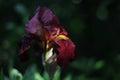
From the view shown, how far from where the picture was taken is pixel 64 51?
2.24 m

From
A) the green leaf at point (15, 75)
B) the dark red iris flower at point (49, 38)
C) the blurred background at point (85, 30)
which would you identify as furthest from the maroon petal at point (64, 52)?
the blurred background at point (85, 30)

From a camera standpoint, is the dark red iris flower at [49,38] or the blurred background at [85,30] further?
the blurred background at [85,30]

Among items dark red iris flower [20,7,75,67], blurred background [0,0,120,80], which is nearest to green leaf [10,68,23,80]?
dark red iris flower [20,7,75,67]

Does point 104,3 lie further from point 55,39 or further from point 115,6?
point 55,39

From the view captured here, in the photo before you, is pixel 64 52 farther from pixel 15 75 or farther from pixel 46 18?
pixel 15 75

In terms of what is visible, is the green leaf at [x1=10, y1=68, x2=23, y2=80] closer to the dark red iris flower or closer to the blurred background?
the dark red iris flower

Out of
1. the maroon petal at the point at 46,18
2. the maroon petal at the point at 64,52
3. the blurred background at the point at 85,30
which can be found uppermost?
the maroon petal at the point at 46,18

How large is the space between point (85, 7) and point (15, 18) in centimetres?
57

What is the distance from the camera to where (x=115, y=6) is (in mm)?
4098

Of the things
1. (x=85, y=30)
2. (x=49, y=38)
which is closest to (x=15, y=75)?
(x=49, y=38)

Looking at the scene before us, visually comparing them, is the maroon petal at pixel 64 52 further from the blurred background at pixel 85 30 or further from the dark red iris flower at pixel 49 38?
the blurred background at pixel 85 30

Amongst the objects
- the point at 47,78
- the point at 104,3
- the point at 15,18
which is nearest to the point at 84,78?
the point at 104,3

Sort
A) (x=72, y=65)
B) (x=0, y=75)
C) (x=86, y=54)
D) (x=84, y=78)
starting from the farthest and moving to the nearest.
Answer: (x=86, y=54), (x=72, y=65), (x=84, y=78), (x=0, y=75)

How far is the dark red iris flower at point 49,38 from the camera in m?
2.25
